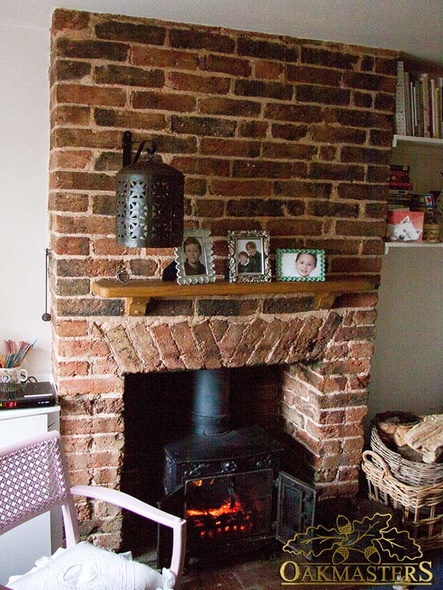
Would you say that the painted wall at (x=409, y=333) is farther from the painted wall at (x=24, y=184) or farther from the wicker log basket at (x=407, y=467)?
the painted wall at (x=24, y=184)

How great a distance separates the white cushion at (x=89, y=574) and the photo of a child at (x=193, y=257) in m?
1.06

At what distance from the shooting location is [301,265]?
2461 mm

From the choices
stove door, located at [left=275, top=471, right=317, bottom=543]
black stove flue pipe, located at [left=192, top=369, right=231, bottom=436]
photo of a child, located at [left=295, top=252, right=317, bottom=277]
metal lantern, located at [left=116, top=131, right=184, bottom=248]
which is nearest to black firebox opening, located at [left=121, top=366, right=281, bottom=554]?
black stove flue pipe, located at [left=192, top=369, right=231, bottom=436]

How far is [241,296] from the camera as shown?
8.06 feet

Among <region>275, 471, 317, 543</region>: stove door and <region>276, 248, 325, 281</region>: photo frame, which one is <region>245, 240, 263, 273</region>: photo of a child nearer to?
<region>276, 248, 325, 281</region>: photo frame

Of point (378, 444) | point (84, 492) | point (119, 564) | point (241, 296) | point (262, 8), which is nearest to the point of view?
point (119, 564)

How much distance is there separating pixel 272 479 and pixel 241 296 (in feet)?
2.75

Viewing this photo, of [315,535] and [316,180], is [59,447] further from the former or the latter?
[316,180]

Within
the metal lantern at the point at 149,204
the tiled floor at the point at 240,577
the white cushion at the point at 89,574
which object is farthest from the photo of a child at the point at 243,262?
the tiled floor at the point at 240,577

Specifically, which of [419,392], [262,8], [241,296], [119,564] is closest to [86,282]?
[241,296]

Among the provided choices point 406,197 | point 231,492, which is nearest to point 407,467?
point 231,492

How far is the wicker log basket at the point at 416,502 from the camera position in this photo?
2555 millimetres

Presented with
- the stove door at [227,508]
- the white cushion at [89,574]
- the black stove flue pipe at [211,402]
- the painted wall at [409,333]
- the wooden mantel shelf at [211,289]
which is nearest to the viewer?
the white cushion at [89,574]

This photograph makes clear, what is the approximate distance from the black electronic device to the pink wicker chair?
1.19 feet
